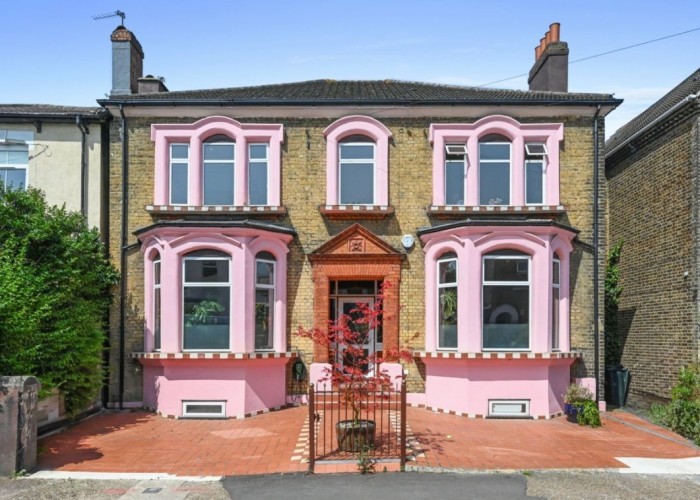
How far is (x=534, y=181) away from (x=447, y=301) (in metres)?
3.70

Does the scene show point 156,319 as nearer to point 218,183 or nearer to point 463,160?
point 218,183

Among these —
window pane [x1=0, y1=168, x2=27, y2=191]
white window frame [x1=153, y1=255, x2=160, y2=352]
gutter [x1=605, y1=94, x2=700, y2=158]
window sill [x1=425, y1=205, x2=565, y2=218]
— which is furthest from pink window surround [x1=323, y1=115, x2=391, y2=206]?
window pane [x1=0, y1=168, x2=27, y2=191]

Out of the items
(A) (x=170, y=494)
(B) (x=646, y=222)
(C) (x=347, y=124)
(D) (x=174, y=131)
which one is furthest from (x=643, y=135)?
(A) (x=170, y=494)

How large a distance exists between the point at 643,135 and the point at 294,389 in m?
10.7

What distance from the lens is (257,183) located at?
1410 cm

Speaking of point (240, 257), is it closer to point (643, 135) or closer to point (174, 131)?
point (174, 131)

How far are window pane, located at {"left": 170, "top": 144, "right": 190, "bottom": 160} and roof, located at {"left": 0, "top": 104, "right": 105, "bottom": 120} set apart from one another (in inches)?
72.9

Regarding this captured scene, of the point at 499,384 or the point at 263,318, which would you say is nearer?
the point at 499,384

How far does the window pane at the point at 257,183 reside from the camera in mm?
14070

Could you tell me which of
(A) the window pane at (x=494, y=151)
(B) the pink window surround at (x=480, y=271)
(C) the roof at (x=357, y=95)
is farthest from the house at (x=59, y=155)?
(A) the window pane at (x=494, y=151)

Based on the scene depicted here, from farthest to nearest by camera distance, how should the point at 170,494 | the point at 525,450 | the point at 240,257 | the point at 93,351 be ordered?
the point at 240,257
the point at 93,351
the point at 525,450
the point at 170,494

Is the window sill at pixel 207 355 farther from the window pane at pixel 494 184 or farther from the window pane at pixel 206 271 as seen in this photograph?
the window pane at pixel 494 184

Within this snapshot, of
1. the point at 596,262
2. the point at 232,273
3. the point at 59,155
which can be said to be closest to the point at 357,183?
the point at 232,273

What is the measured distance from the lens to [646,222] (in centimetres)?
1473
